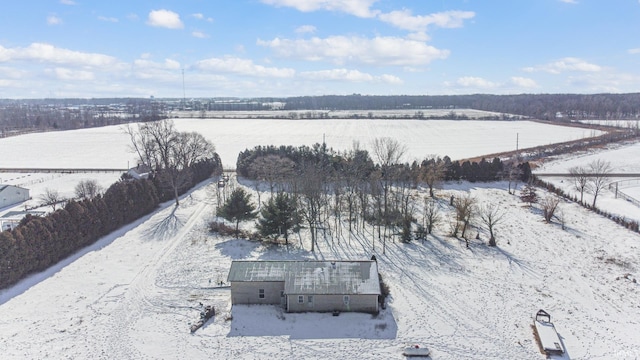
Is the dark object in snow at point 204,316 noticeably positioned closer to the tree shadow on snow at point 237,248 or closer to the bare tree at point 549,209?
the tree shadow on snow at point 237,248

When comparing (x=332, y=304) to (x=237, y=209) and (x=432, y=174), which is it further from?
(x=432, y=174)

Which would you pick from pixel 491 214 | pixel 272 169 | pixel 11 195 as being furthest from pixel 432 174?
pixel 11 195

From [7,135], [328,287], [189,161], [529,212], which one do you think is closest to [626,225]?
[529,212]

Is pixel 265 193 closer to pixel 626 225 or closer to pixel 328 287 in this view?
pixel 328 287

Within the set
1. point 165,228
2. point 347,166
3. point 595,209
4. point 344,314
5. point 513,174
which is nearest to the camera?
point 344,314

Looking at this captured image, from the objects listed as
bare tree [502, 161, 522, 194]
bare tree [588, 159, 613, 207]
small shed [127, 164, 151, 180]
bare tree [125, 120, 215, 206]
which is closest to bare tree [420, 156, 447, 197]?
bare tree [502, 161, 522, 194]

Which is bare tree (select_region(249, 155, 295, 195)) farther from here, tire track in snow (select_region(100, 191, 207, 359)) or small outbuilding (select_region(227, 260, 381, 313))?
small outbuilding (select_region(227, 260, 381, 313))

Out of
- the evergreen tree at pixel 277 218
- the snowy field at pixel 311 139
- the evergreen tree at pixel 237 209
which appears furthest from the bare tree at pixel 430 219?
the snowy field at pixel 311 139
